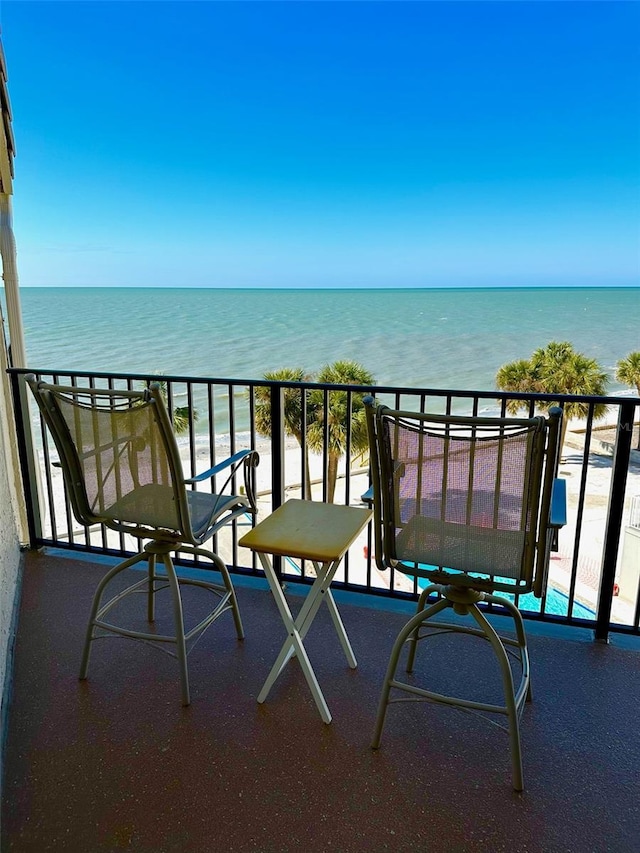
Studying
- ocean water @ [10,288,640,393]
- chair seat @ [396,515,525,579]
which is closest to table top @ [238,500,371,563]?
chair seat @ [396,515,525,579]

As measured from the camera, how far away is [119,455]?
1.98 meters

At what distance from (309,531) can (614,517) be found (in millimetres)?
1267

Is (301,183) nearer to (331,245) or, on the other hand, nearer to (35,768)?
(331,245)

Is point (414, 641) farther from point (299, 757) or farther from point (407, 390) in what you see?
point (407, 390)

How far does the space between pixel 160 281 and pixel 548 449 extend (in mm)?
40670

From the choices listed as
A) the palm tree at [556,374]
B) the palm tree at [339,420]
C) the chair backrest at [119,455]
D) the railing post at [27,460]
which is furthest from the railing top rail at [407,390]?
the palm tree at [556,374]

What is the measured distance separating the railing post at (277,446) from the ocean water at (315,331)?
1789 centimetres

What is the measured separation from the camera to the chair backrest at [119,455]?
1885mm

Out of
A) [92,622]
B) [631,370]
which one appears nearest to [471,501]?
[92,622]

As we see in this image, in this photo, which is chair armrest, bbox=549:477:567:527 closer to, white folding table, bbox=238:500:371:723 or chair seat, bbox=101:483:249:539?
white folding table, bbox=238:500:371:723

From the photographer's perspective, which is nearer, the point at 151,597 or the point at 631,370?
the point at 151,597

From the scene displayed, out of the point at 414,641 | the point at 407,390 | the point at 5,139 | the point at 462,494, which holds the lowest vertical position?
the point at 414,641

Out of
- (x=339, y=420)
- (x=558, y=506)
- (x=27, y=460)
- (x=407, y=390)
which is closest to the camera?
(x=558, y=506)

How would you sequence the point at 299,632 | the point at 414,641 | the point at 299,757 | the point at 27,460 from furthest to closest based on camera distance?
the point at 27,460 → the point at 414,641 → the point at 299,632 → the point at 299,757
